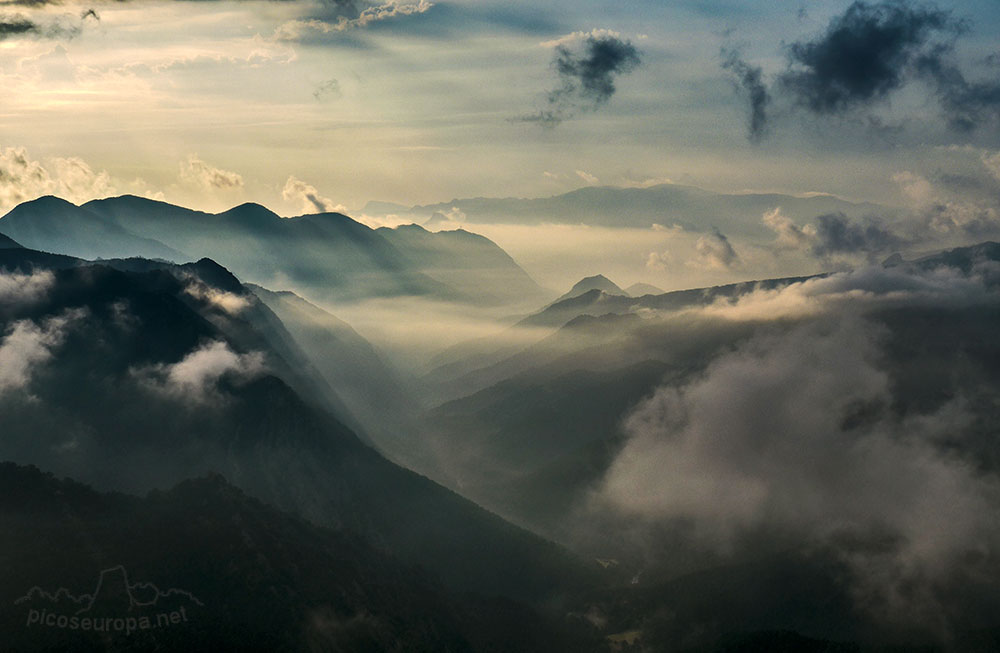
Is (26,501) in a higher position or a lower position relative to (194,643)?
higher

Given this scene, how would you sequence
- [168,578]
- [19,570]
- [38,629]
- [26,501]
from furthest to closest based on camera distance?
[26,501] < [168,578] < [19,570] < [38,629]

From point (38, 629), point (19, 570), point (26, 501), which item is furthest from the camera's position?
point (26, 501)

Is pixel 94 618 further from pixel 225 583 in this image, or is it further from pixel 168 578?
pixel 225 583

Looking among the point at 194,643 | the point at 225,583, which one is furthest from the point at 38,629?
the point at 225,583

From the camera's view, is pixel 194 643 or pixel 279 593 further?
pixel 279 593

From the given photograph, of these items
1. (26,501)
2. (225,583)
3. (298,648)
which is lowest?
(298,648)

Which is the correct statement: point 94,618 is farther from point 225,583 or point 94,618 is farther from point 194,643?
point 225,583

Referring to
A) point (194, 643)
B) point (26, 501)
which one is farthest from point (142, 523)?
point (194, 643)

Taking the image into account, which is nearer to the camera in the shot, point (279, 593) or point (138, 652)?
point (138, 652)

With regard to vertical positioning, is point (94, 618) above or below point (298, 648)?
above
